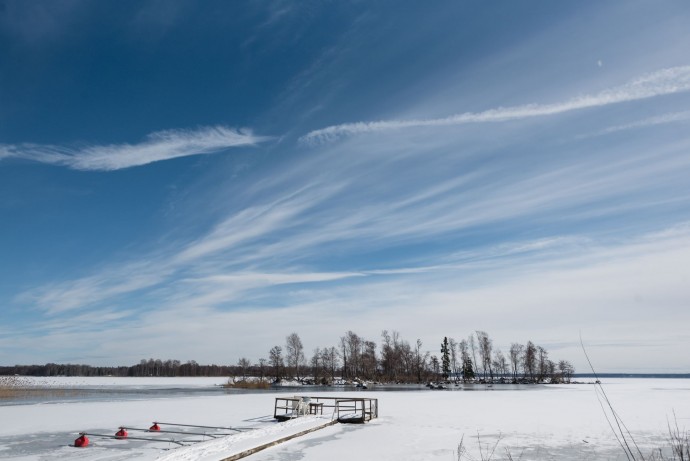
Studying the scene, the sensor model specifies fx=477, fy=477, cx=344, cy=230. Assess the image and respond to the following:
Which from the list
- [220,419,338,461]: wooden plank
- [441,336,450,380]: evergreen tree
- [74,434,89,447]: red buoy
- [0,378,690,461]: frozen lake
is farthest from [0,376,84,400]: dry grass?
[441,336,450,380]: evergreen tree

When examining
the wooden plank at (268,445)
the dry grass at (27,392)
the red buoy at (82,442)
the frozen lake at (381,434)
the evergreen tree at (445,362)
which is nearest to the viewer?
the wooden plank at (268,445)

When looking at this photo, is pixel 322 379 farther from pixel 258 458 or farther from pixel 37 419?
pixel 258 458

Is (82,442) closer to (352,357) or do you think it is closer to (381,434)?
(381,434)

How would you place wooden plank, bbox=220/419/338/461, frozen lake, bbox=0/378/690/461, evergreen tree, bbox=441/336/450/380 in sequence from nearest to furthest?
wooden plank, bbox=220/419/338/461
frozen lake, bbox=0/378/690/461
evergreen tree, bbox=441/336/450/380

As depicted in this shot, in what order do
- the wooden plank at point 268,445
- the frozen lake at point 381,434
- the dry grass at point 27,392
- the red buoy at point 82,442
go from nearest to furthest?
the wooden plank at point 268,445
the frozen lake at point 381,434
the red buoy at point 82,442
the dry grass at point 27,392

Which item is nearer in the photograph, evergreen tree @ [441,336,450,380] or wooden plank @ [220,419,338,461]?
wooden plank @ [220,419,338,461]

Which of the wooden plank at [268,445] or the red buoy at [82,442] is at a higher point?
the red buoy at [82,442]

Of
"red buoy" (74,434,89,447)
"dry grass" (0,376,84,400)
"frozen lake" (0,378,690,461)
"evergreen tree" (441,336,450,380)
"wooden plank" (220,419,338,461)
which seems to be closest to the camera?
"wooden plank" (220,419,338,461)

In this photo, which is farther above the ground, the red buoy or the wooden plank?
the red buoy

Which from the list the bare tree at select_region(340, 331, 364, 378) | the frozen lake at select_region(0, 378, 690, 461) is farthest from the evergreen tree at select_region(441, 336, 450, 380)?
the frozen lake at select_region(0, 378, 690, 461)

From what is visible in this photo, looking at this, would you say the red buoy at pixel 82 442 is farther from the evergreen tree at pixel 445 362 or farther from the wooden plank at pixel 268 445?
the evergreen tree at pixel 445 362

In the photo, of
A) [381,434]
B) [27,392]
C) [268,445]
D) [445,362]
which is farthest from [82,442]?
[445,362]

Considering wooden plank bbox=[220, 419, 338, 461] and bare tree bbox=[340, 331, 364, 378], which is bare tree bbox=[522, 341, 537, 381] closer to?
bare tree bbox=[340, 331, 364, 378]

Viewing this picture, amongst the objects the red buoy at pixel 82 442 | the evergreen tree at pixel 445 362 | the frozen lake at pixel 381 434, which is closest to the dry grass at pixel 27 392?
the frozen lake at pixel 381 434
